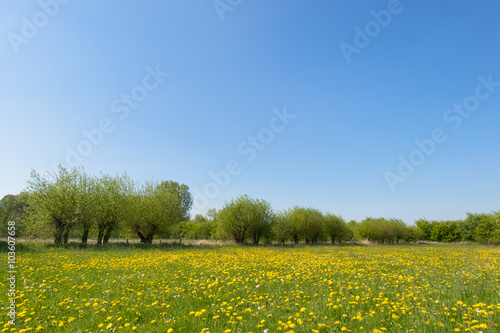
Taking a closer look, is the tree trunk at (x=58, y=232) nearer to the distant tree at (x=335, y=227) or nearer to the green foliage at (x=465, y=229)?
the distant tree at (x=335, y=227)

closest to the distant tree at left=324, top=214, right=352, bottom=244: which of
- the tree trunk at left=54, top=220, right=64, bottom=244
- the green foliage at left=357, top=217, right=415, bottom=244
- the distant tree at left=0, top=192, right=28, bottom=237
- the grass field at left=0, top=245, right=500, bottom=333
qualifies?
the green foliage at left=357, top=217, right=415, bottom=244

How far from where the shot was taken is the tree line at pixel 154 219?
27.5m

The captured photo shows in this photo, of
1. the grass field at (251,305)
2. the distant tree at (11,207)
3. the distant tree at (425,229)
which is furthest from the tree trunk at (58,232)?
the distant tree at (425,229)

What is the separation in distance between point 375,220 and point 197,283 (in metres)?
80.4

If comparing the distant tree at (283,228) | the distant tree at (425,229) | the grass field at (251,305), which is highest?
the grass field at (251,305)

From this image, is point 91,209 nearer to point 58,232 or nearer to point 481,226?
point 58,232

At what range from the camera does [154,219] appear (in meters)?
34.9

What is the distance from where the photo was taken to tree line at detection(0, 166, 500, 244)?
27.5m

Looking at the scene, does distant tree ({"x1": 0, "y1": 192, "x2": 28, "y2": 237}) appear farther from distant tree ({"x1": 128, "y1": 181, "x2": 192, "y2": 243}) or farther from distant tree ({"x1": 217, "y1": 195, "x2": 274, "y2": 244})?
distant tree ({"x1": 217, "y1": 195, "x2": 274, "y2": 244})

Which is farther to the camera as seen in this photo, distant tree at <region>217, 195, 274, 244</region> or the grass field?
distant tree at <region>217, 195, 274, 244</region>

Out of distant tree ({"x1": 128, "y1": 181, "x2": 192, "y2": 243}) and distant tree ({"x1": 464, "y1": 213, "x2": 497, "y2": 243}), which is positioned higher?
distant tree ({"x1": 128, "y1": 181, "x2": 192, "y2": 243})

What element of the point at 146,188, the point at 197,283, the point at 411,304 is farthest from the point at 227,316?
the point at 146,188

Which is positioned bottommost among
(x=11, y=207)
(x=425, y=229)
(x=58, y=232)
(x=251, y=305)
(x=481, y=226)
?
(x=425, y=229)

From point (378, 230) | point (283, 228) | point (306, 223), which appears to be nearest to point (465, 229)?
point (378, 230)
